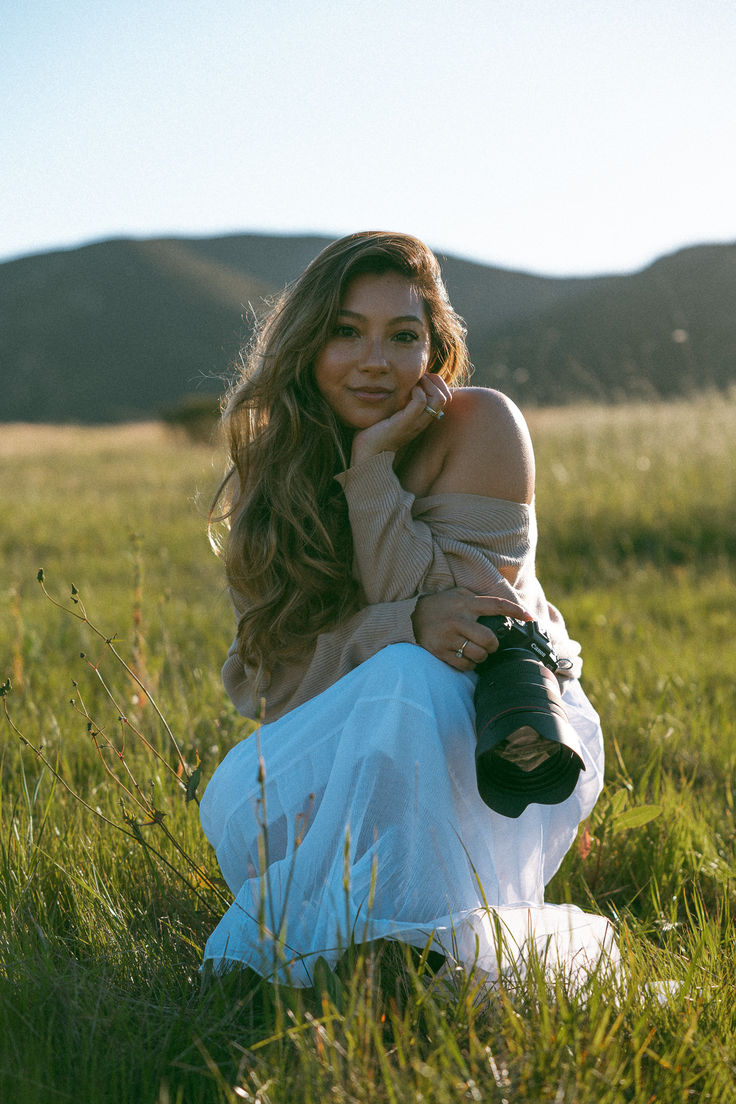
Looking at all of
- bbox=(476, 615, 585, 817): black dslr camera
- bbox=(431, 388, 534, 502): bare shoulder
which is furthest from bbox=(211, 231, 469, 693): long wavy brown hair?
bbox=(476, 615, 585, 817): black dslr camera

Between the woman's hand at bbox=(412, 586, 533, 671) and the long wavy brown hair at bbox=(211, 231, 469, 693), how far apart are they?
1.01ft

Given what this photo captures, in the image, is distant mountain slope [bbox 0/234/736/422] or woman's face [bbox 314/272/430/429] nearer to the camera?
woman's face [bbox 314/272/430/429]

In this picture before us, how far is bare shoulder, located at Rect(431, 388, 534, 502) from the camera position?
7.08 feet

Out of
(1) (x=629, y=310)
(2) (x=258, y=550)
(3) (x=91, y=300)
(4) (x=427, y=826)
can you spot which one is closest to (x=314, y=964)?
(4) (x=427, y=826)

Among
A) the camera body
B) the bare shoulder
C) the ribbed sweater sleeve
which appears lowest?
the camera body

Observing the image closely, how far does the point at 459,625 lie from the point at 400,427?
0.53 meters

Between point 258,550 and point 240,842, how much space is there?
69 cm

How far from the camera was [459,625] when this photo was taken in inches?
74.4

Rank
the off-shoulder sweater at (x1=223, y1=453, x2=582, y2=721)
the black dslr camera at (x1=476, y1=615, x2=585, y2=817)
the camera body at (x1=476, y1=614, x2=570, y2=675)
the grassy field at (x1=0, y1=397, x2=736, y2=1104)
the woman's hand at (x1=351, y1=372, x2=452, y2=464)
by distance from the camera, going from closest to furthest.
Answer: the grassy field at (x1=0, y1=397, x2=736, y2=1104)
the black dslr camera at (x1=476, y1=615, x2=585, y2=817)
the camera body at (x1=476, y1=614, x2=570, y2=675)
the off-shoulder sweater at (x1=223, y1=453, x2=582, y2=721)
the woman's hand at (x1=351, y1=372, x2=452, y2=464)

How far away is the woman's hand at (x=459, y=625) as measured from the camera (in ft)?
6.08

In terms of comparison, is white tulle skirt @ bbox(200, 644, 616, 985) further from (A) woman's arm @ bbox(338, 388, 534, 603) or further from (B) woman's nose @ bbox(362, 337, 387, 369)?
(B) woman's nose @ bbox(362, 337, 387, 369)

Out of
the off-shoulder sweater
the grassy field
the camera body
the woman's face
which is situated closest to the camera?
the grassy field

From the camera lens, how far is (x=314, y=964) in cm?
164

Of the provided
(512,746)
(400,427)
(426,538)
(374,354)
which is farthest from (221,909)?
(374,354)
